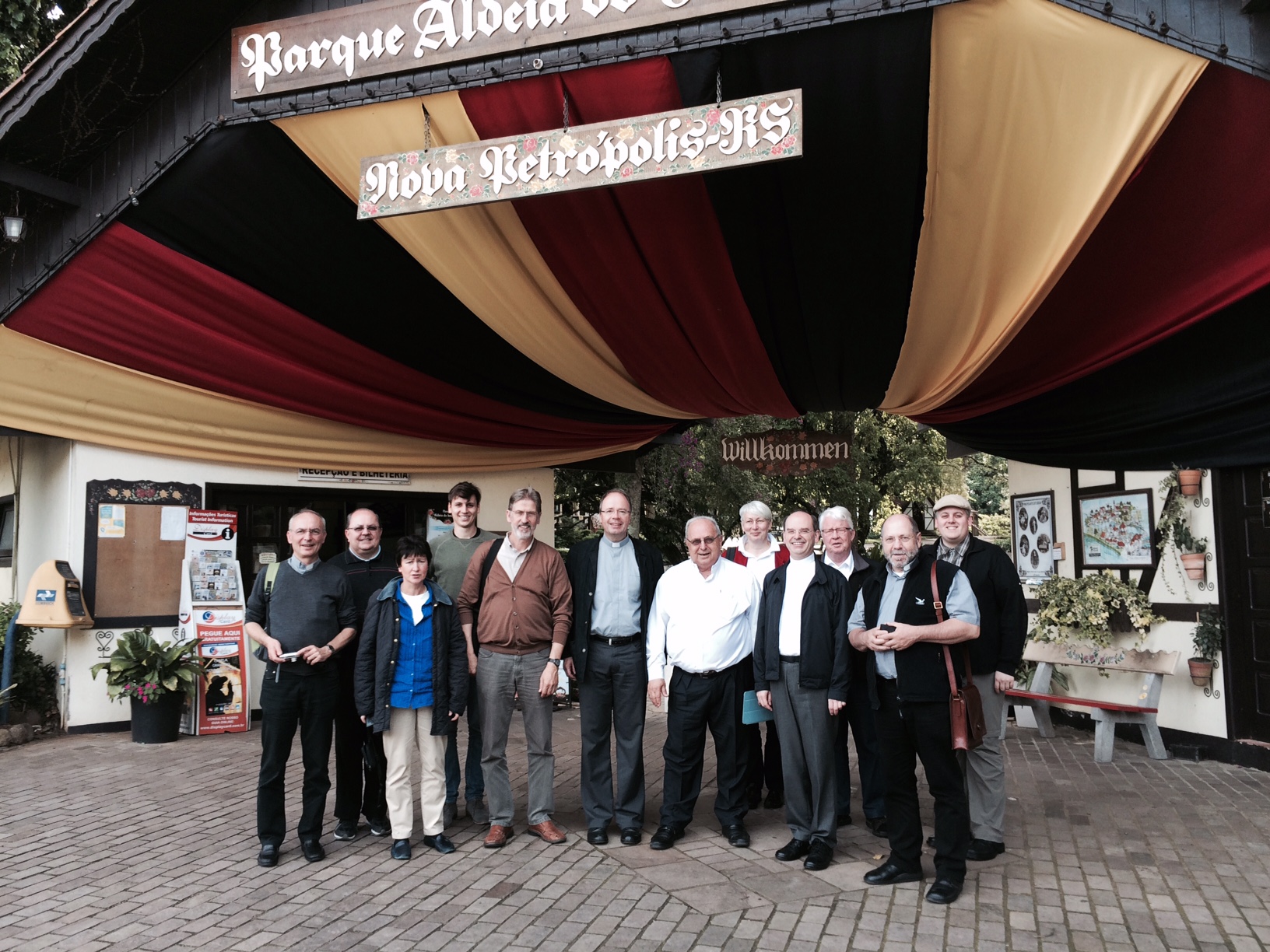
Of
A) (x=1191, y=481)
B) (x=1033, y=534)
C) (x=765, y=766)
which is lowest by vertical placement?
(x=765, y=766)

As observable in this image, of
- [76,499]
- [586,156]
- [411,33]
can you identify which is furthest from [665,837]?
[76,499]

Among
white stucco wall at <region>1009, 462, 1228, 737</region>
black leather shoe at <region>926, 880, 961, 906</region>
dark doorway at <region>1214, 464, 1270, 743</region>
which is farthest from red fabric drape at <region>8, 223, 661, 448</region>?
dark doorway at <region>1214, 464, 1270, 743</region>

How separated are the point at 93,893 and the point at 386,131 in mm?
3548

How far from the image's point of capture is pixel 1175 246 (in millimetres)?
4395

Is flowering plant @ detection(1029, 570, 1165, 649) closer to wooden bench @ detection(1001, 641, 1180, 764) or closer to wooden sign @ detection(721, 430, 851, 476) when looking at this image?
wooden bench @ detection(1001, 641, 1180, 764)

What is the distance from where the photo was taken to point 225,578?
25.2 ft

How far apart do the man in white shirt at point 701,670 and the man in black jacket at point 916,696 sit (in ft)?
2.38

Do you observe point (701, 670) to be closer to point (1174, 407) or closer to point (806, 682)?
point (806, 682)

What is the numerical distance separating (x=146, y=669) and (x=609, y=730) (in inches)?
162

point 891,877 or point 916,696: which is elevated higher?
point 916,696

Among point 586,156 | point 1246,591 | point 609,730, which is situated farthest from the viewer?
point 1246,591

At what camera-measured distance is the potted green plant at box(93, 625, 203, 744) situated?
696cm

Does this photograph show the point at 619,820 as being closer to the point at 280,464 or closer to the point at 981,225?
the point at 981,225

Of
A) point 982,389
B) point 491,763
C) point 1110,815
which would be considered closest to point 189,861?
point 491,763
